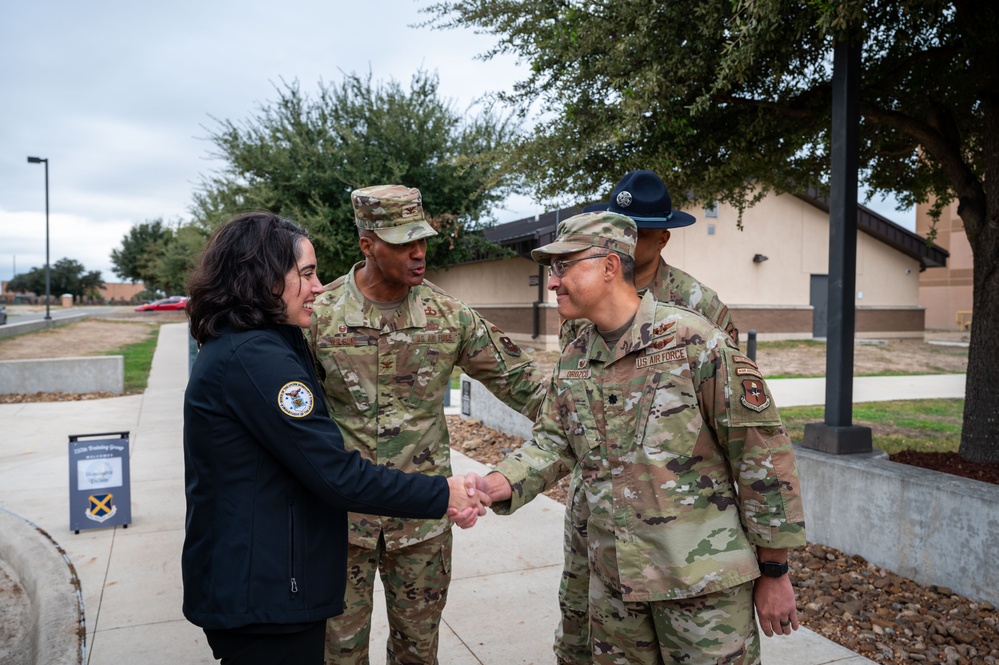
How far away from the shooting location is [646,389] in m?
2.14

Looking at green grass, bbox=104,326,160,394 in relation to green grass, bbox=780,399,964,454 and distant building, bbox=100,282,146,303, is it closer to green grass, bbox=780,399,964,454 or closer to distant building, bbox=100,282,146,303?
green grass, bbox=780,399,964,454

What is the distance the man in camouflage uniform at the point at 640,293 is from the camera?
8.71 ft

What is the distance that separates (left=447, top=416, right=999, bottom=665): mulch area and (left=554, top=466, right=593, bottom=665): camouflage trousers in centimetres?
166

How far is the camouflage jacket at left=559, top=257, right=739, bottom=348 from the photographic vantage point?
2945 millimetres

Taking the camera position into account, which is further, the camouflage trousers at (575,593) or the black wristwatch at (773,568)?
the camouflage trousers at (575,593)

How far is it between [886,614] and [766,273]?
21.4m

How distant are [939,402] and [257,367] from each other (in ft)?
40.7

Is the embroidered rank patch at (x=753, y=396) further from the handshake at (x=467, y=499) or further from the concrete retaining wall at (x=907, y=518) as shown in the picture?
the concrete retaining wall at (x=907, y=518)

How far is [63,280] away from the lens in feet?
265

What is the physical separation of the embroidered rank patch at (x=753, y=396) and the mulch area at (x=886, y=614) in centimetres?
216

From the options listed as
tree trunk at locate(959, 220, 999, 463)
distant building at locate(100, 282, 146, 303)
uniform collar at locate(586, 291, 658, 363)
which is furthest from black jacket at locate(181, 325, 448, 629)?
distant building at locate(100, 282, 146, 303)

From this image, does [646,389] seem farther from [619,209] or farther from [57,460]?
[57,460]

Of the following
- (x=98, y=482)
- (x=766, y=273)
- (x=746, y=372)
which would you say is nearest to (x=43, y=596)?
(x=98, y=482)

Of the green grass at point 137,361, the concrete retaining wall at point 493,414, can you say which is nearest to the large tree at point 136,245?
the green grass at point 137,361
